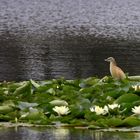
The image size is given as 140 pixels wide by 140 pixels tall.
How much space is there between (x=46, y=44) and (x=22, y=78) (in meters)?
12.7

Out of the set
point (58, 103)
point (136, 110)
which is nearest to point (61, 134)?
point (136, 110)

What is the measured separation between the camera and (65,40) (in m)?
38.9

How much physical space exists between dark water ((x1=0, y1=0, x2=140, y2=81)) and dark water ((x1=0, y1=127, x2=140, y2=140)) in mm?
12557

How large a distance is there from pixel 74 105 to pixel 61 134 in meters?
1.40

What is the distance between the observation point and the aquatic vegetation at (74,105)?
37.8 feet

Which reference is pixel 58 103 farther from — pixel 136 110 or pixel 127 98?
pixel 136 110

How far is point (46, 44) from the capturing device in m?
36.5

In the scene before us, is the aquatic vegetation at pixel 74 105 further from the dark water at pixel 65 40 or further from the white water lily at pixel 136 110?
the dark water at pixel 65 40

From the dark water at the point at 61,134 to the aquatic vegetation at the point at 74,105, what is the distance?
0.36 metres

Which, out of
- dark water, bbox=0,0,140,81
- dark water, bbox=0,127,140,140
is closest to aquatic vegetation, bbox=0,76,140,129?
dark water, bbox=0,127,140,140

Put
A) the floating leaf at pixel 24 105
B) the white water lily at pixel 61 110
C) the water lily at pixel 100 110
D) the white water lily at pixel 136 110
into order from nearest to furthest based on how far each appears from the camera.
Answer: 1. the white water lily at pixel 136 110
2. the water lily at pixel 100 110
3. the white water lily at pixel 61 110
4. the floating leaf at pixel 24 105

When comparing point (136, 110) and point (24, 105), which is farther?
point (24, 105)

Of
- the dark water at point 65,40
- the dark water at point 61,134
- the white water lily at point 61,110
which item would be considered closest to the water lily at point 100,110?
the white water lily at point 61,110

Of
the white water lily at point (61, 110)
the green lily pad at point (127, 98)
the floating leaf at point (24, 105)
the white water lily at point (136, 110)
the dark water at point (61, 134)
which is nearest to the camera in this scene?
the dark water at point (61, 134)
